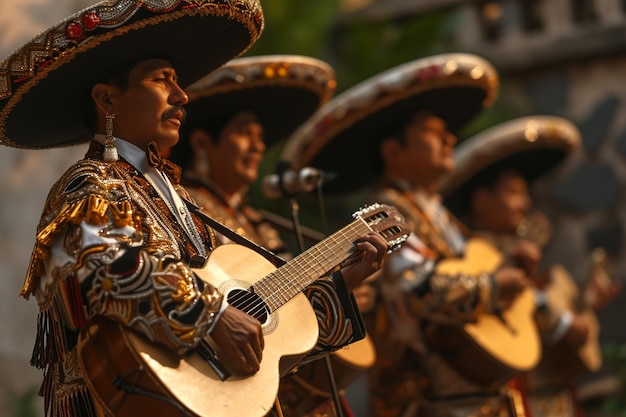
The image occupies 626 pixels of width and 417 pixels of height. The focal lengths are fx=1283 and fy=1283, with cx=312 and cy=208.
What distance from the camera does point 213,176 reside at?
5.40 meters

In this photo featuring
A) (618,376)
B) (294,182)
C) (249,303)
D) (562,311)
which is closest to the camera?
(249,303)

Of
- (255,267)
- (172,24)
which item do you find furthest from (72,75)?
(255,267)

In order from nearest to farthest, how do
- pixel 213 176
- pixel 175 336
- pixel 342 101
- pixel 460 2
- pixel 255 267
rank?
pixel 175 336, pixel 255 267, pixel 213 176, pixel 342 101, pixel 460 2

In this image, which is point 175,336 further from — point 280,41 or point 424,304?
point 280,41

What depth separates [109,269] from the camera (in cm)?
323

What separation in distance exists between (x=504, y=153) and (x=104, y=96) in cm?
375

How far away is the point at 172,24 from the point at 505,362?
267 centimetres

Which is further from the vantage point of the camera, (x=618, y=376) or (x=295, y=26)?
(x=295, y=26)

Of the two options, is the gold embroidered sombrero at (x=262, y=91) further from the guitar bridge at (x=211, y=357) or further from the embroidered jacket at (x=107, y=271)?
the guitar bridge at (x=211, y=357)

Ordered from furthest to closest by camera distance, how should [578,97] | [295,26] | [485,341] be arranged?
[295,26]
[578,97]
[485,341]

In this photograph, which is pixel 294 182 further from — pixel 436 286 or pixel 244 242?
pixel 436 286

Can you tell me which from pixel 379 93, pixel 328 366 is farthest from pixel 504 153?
pixel 328 366

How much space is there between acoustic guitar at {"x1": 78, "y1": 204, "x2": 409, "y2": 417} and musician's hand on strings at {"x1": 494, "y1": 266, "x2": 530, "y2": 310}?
222 cm

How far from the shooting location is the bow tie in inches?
146
